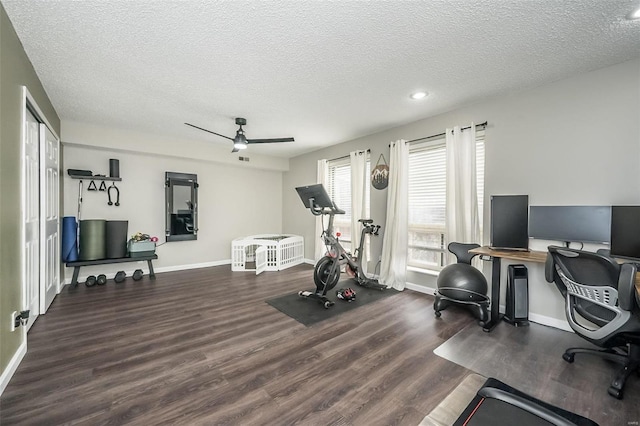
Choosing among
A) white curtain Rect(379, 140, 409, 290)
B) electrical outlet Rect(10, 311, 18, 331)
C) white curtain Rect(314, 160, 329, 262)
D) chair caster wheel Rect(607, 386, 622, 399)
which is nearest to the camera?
chair caster wheel Rect(607, 386, 622, 399)

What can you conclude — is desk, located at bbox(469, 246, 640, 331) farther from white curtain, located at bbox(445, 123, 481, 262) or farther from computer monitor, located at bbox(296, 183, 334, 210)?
computer monitor, located at bbox(296, 183, 334, 210)

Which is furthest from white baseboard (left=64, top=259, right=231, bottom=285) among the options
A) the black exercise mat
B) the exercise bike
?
the exercise bike

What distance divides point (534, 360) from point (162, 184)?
624cm

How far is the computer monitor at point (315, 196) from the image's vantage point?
3.65 metres

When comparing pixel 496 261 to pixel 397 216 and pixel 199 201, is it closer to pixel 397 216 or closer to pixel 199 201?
pixel 397 216

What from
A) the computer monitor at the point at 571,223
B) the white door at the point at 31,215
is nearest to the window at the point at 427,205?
the computer monitor at the point at 571,223

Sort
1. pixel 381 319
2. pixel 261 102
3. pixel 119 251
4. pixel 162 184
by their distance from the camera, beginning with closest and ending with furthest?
pixel 381 319, pixel 261 102, pixel 119 251, pixel 162 184

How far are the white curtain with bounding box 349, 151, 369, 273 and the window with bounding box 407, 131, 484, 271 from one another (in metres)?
0.91

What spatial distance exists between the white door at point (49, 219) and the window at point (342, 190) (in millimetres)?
4332

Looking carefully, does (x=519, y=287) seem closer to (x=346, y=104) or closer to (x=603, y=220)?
(x=603, y=220)

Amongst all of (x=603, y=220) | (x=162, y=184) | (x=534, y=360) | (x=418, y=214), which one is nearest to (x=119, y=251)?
(x=162, y=184)

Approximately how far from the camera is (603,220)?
2389 millimetres

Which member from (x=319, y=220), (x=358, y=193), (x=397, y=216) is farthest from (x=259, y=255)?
(x=397, y=216)

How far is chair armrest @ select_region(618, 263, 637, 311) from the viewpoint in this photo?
1.59m
